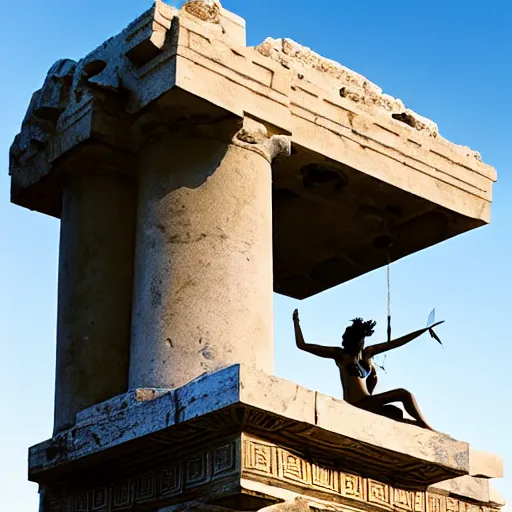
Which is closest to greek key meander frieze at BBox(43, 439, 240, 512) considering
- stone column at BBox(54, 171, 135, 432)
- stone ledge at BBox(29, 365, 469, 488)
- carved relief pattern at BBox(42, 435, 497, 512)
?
carved relief pattern at BBox(42, 435, 497, 512)

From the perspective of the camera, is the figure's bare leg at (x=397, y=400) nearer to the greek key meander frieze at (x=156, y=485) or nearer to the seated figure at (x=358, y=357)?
the seated figure at (x=358, y=357)

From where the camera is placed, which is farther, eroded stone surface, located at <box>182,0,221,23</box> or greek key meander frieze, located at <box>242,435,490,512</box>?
eroded stone surface, located at <box>182,0,221,23</box>

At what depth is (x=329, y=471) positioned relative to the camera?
1043 centimetres

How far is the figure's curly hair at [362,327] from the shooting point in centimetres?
1179

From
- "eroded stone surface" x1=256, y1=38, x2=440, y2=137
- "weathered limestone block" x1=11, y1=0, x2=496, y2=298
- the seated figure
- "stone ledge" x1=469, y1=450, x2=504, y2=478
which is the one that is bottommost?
"stone ledge" x1=469, y1=450, x2=504, y2=478

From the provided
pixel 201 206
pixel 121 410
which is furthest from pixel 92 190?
pixel 121 410

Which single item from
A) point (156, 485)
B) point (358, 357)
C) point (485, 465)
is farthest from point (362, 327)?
point (156, 485)

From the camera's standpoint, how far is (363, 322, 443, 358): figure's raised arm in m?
11.7

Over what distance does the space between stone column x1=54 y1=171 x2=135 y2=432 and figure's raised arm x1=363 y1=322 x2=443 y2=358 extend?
6.44ft

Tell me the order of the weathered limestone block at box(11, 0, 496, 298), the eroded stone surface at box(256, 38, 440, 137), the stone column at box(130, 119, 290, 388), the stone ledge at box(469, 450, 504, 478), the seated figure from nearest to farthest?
the stone column at box(130, 119, 290, 388)
the weathered limestone block at box(11, 0, 496, 298)
the seated figure
the eroded stone surface at box(256, 38, 440, 137)
the stone ledge at box(469, 450, 504, 478)

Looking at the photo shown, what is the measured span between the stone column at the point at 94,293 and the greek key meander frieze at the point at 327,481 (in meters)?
1.58

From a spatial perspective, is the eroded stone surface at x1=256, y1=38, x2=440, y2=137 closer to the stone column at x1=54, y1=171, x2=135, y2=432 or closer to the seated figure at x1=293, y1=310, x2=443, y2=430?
the stone column at x1=54, y1=171, x2=135, y2=432

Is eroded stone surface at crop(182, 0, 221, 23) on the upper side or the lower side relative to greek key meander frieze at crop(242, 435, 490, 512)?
upper

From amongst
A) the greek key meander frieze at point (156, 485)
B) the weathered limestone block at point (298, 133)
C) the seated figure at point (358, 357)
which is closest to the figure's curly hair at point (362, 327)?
the seated figure at point (358, 357)
